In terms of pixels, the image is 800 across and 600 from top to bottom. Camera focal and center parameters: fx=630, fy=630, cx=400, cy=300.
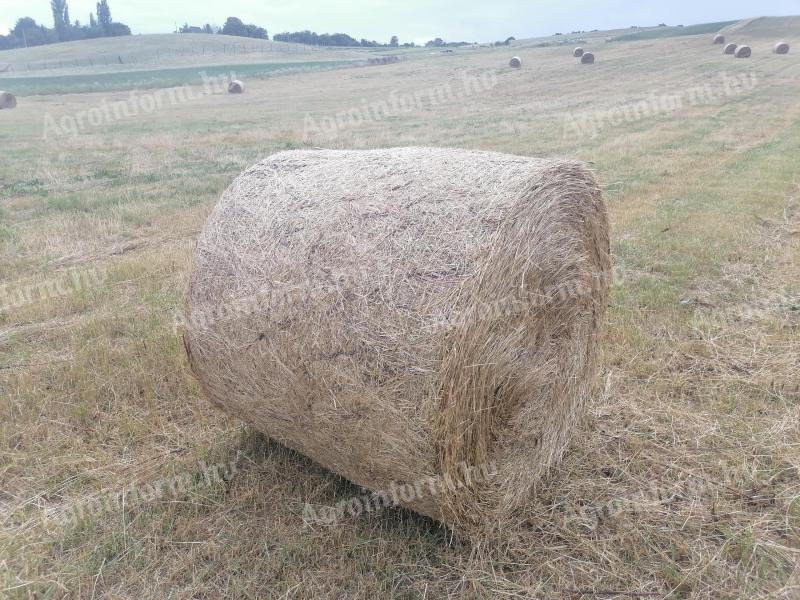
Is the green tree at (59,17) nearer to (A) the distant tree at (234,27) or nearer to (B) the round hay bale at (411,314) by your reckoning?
(A) the distant tree at (234,27)

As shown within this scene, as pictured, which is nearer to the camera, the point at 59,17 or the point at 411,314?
the point at 411,314

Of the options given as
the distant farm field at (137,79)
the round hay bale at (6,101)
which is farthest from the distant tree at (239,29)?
the round hay bale at (6,101)

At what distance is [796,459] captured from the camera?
3855 millimetres

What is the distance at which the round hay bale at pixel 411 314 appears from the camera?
289 cm

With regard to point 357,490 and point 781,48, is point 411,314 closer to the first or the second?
point 357,490

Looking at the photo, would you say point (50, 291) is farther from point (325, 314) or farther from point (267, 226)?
point (325, 314)

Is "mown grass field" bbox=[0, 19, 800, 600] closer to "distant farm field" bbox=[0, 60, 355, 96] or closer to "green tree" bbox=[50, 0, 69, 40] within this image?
"distant farm field" bbox=[0, 60, 355, 96]

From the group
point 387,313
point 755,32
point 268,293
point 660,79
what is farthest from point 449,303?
point 755,32

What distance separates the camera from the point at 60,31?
99625mm

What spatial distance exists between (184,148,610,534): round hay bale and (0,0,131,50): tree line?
107 meters

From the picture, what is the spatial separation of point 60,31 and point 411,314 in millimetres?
118555

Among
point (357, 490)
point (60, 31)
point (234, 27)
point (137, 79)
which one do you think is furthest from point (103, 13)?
point (357, 490)

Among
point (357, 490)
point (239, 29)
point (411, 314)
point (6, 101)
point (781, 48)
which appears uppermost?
point (239, 29)

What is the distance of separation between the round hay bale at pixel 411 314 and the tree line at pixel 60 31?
106788 millimetres
